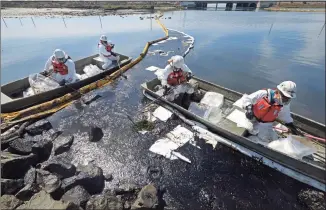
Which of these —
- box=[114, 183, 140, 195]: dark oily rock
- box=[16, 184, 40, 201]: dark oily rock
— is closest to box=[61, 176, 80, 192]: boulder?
box=[16, 184, 40, 201]: dark oily rock

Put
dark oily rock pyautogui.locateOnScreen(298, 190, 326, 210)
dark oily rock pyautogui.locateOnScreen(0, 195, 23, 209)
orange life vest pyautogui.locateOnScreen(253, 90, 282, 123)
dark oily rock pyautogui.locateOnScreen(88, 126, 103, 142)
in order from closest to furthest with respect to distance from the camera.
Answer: dark oily rock pyautogui.locateOnScreen(0, 195, 23, 209), dark oily rock pyautogui.locateOnScreen(298, 190, 326, 210), orange life vest pyautogui.locateOnScreen(253, 90, 282, 123), dark oily rock pyautogui.locateOnScreen(88, 126, 103, 142)

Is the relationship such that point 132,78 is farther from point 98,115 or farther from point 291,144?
point 291,144

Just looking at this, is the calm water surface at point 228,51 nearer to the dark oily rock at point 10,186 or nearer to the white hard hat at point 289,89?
the white hard hat at point 289,89

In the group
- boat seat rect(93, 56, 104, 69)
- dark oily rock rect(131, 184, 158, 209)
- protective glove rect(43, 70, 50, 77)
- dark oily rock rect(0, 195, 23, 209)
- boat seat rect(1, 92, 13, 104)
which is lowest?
dark oily rock rect(131, 184, 158, 209)

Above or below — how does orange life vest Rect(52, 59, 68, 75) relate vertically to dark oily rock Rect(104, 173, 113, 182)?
above

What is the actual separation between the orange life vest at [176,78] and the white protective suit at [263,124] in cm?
305

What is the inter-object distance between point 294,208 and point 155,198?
3.76m

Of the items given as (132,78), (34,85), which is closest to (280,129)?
(132,78)

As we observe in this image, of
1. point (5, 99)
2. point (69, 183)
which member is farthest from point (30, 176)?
point (5, 99)

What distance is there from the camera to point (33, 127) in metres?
7.83

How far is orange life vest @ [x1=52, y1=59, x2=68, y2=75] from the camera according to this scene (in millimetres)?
9727

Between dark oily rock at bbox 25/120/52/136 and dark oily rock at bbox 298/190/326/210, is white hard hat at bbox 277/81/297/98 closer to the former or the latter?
dark oily rock at bbox 298/190/326/210

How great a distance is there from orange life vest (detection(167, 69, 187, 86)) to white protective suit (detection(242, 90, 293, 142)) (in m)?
3.05

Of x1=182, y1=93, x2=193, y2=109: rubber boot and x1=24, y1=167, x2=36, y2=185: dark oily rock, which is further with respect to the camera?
x1=182, y1=93, x2=193, y2=109: rubber boot
